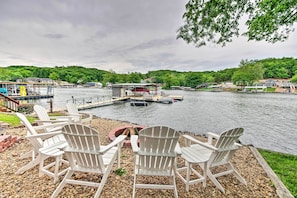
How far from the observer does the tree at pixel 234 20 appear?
3.44m

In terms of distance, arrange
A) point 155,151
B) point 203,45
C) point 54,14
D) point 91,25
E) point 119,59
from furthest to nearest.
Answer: point 119,59
point 91,25
point 54,14
point 203,45
point 155,151

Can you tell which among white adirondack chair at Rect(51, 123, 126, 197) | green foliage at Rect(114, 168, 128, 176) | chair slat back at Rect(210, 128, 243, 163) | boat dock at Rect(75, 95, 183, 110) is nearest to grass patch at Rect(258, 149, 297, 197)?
chair slat back at Rect(210, 128, 243, 163)

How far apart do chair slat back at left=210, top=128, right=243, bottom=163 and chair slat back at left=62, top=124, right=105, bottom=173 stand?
64.7 inches

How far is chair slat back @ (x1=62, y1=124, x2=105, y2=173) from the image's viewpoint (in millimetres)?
1734

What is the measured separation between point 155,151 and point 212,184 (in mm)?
1180

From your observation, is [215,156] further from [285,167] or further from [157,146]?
[285,167]

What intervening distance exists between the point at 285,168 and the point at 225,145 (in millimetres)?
2232

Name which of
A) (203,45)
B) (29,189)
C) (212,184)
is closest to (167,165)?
(212,184)

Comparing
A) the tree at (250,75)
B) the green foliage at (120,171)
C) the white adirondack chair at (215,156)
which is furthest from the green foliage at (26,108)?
the tree at (250,75)

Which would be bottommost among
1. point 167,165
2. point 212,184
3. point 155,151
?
point 212,184

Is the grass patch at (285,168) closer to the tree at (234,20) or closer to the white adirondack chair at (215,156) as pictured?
the white adirondack chair at (215,156)

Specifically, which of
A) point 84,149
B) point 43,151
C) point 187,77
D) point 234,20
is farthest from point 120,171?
point 187,77

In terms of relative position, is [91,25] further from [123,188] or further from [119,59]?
[119,59]

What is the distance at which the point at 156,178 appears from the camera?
2367 mm
